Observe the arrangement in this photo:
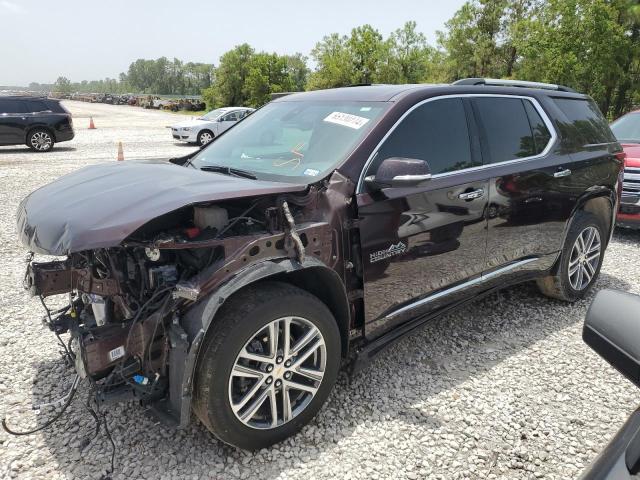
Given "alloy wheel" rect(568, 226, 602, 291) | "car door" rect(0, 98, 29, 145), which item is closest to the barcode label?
"alloy wheel" rect(568, 226, 602, 291)

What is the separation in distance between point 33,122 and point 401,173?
54.3 feet

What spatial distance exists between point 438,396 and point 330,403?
71 centimetres

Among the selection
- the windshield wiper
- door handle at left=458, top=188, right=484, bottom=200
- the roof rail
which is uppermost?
the roof rail

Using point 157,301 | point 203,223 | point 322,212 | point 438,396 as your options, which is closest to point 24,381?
point 157,301

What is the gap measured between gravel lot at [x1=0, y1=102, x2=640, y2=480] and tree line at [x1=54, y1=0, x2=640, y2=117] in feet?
12.9

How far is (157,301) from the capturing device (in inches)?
93.5

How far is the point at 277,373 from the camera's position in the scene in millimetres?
2520

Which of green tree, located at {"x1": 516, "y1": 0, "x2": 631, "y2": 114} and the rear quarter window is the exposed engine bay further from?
green tree, located at {"x1": 516, "y1": 0, "x2": 631, "y2": 114}

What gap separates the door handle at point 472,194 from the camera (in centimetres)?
328

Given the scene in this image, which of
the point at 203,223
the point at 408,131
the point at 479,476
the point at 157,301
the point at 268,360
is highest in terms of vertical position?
the point at 408,131

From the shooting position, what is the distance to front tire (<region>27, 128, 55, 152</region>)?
15.8 m

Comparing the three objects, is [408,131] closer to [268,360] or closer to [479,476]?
[268,360]

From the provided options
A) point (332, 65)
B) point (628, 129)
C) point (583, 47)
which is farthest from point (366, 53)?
point (628, 129)

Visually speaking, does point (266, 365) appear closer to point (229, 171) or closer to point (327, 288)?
point (327, 288)
